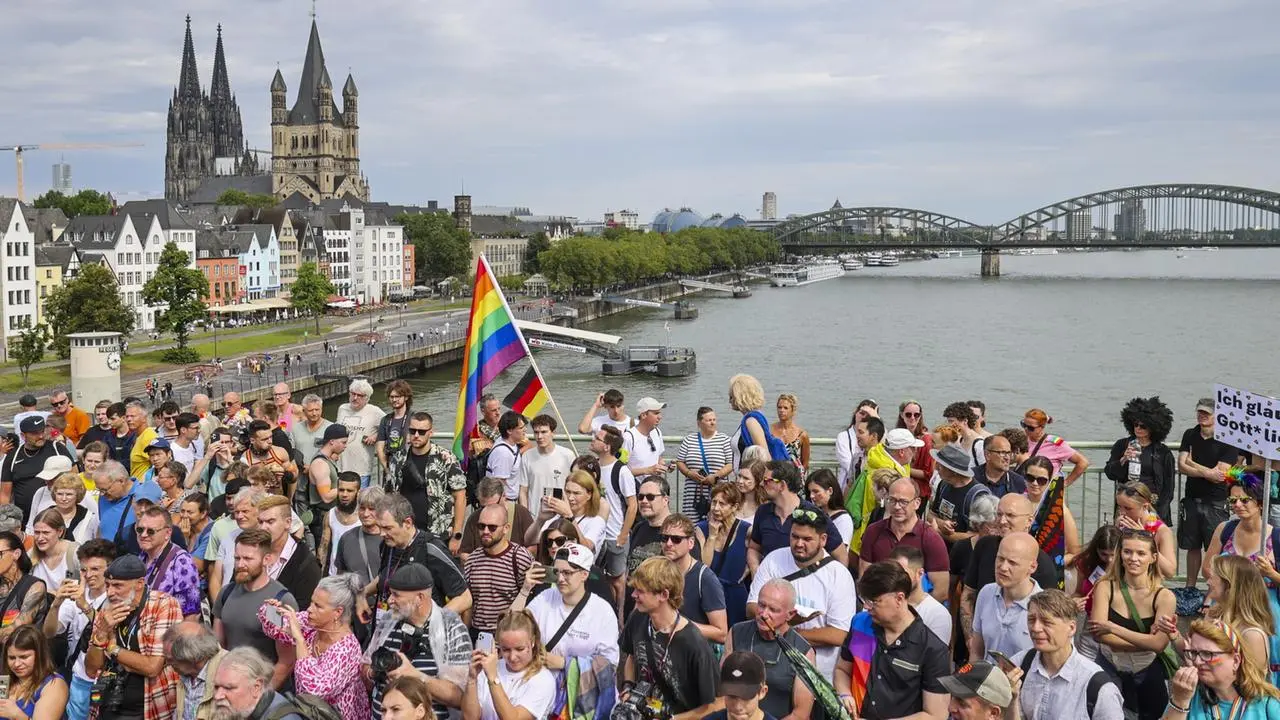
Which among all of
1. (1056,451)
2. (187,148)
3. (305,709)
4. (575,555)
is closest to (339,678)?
(305,709)

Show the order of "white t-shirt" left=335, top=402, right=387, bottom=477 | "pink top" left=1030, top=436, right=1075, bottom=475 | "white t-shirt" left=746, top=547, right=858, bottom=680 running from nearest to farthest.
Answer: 1. "white t-shirt" left=746, top=547, right=858, bottom=680
2. "pink top" left=1030, top=436, right=1075, bottom=475
3. "white t-shirt" left=335, top=402, right=387, bottom=477

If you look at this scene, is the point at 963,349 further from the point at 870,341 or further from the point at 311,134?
the point at 311,134

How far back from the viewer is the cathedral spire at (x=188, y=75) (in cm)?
15888

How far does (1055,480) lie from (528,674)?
9.72ft

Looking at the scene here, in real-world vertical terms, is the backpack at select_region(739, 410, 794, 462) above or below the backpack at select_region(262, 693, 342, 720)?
above

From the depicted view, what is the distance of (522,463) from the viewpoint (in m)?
6.87

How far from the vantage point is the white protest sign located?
221 inches

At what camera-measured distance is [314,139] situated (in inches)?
5374

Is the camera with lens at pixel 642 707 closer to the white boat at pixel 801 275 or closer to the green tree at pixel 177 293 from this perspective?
the green tree at pixel 177 293

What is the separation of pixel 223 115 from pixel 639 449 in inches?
6698

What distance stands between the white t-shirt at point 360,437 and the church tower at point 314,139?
13007 centimetres

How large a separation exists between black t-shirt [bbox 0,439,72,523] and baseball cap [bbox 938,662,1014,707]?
6262mm

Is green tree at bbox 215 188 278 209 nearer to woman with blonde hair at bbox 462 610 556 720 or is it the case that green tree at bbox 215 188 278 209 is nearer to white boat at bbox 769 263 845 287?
white boat at bbox 769 263 845 287

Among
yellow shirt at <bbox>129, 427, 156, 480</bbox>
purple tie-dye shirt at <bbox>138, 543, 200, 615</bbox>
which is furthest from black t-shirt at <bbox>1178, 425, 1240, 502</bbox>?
Result: yellow shirt at <bbox>129, 427, 156, 480</bbox>
